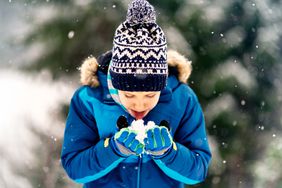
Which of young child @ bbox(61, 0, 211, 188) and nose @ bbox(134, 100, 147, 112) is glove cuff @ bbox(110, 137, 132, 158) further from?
nose @ bbox(134, 100, 147, 112)

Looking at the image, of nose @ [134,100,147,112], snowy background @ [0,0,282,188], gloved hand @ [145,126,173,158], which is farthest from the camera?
snowy background @ [0,0,282,188]

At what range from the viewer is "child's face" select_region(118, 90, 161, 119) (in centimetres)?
244

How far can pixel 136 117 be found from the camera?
253cm

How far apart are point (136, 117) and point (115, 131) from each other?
10cm

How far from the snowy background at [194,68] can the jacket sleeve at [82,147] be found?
9.64 feet

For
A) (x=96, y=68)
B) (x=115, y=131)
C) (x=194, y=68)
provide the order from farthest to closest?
(x=194, y=68) < (x=96, y=68) < (x=115, y=131)

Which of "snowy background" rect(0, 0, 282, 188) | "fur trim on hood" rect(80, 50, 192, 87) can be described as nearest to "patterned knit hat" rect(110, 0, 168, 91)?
"fur trim on hood" rect(80, 50, 192, 87)

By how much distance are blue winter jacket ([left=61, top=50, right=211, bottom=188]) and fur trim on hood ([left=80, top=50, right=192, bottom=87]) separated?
2 centimetres

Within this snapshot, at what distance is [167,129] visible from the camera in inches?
93.7

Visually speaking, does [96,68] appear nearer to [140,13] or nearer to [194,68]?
[140,13]

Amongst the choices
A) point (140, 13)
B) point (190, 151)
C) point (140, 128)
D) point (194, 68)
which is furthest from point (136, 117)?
point (194, 68)

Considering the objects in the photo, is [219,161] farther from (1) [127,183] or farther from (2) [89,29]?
(1) [127,183]

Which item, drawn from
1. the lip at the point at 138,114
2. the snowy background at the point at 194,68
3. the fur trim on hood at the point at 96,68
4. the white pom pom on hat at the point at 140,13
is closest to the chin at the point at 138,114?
the lip at the point at 138,114

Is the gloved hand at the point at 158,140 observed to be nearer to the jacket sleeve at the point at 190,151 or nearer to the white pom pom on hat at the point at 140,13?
the jacket sleeve at the point at 190,151
